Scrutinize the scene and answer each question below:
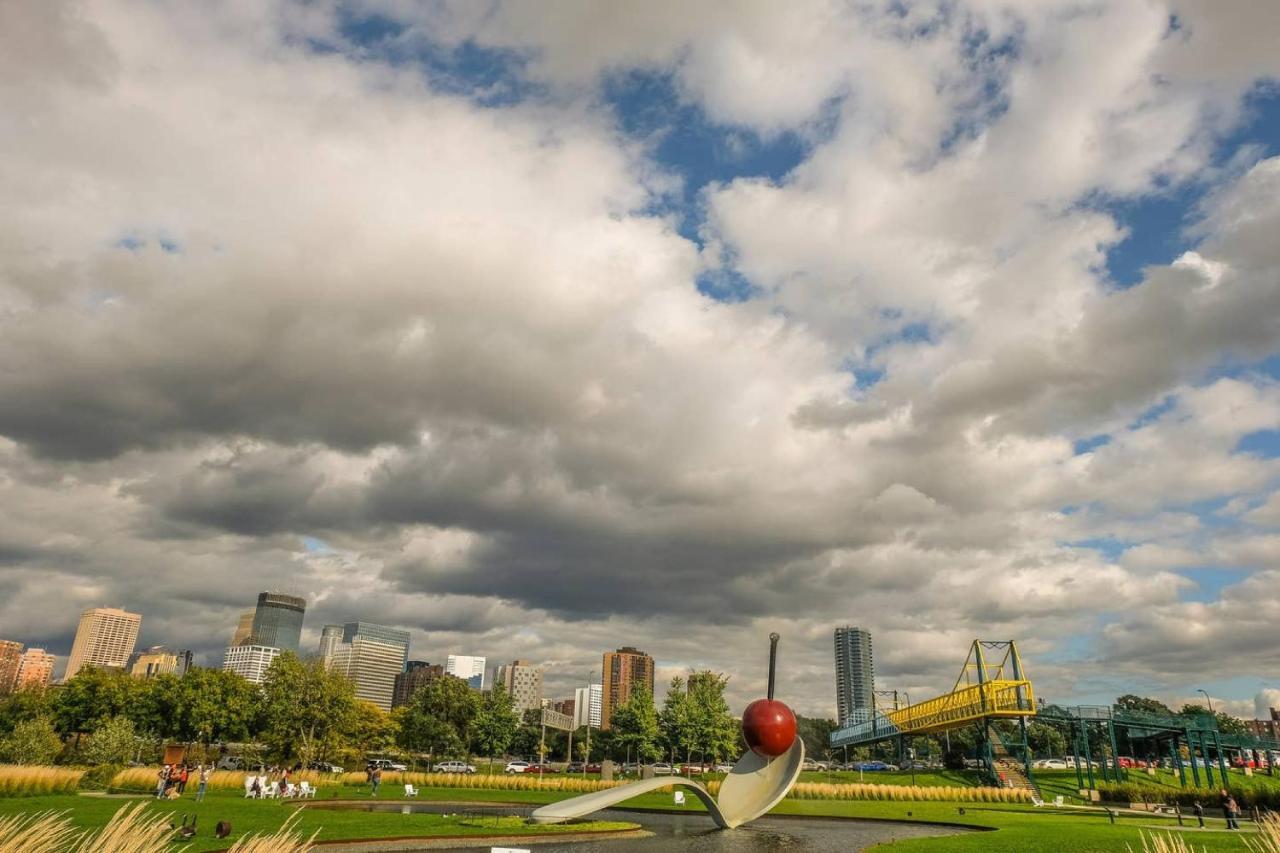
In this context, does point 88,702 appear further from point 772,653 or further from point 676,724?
point 772,653

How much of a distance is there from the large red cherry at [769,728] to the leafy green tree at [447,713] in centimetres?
4764

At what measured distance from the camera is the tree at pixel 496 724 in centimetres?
6962

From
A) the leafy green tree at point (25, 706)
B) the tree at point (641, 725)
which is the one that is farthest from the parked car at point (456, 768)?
the leafy green tree at point (25, 706)

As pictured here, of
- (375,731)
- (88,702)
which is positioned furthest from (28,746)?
(375,731)

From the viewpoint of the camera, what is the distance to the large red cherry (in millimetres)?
29797

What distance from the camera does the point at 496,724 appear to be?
69.6 meters

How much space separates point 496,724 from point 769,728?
46.1m

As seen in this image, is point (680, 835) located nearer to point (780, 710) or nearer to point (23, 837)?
point (780, 710)

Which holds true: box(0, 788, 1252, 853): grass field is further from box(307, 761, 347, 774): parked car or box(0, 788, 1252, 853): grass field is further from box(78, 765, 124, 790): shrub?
box(307, 761, 347, 774): parked car

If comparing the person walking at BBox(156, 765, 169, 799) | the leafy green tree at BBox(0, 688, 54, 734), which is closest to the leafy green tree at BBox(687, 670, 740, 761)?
the person walking at BBox(156, 765, 169, 799)

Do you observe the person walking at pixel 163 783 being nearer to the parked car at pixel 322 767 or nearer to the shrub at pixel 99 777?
the shrub at pixel 99 777

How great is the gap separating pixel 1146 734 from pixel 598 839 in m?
63.3

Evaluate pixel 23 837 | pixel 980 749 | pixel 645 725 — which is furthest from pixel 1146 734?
pixel 23 837

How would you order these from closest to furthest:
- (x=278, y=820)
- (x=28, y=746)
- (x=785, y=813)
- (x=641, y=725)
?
(x=278, y=820) < (x=785, y=813) < (x=28, y=746) < (x=641, y=725)
